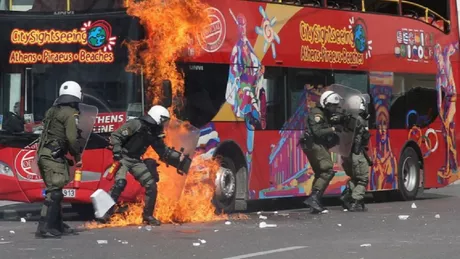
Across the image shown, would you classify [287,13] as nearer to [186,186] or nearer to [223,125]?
[223,125]

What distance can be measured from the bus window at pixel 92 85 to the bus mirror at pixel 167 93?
0.41 m

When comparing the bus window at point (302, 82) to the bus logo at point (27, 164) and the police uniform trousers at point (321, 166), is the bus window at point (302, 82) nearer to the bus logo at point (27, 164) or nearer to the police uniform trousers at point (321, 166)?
the police uniform trousers at point (321, 166)

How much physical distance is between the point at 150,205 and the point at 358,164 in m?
4.66

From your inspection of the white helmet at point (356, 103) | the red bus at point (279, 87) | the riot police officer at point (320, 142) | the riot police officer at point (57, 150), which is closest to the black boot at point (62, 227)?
the riot police officer at point (57, 150)

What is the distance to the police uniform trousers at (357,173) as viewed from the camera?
59.0ft

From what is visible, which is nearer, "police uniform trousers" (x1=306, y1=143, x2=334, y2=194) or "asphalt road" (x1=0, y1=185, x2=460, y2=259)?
"asphalt road" (x1=0, y1=185, x2=460, y2=259)

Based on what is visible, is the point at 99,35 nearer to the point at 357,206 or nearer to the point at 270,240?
the point at 270,240

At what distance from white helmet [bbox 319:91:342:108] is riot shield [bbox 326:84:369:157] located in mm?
338

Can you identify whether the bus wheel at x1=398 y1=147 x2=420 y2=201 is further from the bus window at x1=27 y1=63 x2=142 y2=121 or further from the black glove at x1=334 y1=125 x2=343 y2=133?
the bus window at x1=27 y1=63 x2=142 y2=121

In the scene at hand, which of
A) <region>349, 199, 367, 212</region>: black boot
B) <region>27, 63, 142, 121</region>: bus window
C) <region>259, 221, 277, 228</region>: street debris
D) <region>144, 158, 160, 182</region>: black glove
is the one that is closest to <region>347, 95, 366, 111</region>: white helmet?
<region>349, 199, 367, 212</region>: black boot

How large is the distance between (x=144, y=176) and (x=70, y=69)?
6.54 feet

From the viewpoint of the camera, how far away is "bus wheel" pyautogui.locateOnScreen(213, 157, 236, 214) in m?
16.6

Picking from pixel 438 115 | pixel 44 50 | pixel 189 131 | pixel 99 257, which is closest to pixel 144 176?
pixel 189 131

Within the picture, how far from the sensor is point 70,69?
51.0 ft
